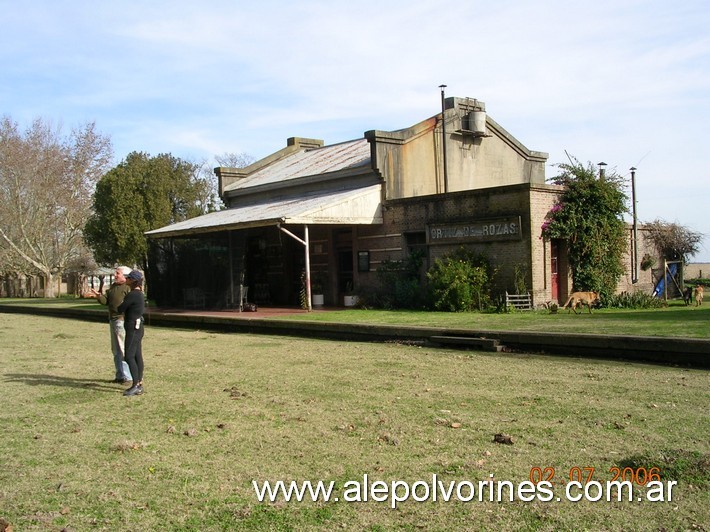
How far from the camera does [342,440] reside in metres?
6.55

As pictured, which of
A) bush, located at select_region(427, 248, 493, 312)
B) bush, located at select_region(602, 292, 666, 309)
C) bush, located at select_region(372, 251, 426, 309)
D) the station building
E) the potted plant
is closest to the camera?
bush, located at select_region(427, 248, 493, 312)

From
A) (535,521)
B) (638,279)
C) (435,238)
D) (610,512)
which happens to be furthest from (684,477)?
(638,279)

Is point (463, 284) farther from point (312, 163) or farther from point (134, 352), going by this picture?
point (134, 352)

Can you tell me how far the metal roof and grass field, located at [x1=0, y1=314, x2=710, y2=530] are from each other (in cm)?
1506

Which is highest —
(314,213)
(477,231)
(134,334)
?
(314,213)

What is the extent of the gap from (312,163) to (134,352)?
793 inches

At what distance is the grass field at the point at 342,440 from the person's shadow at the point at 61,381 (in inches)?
1.6

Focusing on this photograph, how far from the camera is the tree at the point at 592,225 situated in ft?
67.1

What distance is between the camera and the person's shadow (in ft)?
32.1

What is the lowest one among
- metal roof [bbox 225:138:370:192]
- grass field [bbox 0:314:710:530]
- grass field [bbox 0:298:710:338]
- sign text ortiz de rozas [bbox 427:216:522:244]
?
grass field [bbox 0:314:710:530]

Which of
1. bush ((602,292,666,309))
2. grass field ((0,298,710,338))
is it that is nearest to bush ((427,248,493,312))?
grass field ((0,298,710,338))

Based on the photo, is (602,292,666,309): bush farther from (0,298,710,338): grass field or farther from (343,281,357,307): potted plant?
(343,281,357,307): potted plant

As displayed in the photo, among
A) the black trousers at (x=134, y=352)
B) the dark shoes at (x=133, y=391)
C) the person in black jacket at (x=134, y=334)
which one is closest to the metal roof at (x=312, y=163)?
the person in black jacket at (x=134, y=334)

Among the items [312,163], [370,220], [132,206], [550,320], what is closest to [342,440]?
[550,320]
